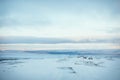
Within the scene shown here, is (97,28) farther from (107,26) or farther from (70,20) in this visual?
(70,20)

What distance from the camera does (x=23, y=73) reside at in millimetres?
2748

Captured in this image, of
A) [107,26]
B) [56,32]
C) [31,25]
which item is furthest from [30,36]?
[107,26]

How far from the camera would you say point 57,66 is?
287 centimetres

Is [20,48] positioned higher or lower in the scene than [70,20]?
lower

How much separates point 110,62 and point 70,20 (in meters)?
0.79

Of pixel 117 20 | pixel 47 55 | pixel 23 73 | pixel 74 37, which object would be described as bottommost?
pixel 23 73

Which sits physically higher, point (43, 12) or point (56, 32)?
point (43, 12)

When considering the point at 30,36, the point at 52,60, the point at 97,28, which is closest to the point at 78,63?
the point at 52,60

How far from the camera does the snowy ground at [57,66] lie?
8.80 feet

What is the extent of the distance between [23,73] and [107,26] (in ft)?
4.16

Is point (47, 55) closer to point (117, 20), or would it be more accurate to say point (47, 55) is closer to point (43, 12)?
point (43, 12)

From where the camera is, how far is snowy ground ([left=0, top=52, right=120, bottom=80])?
8.80 feet

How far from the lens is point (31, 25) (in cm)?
283

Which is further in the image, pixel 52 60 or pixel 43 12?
pixel 52 60
